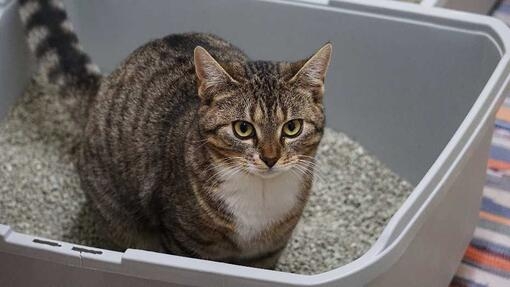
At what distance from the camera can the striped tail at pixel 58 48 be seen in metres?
1.88

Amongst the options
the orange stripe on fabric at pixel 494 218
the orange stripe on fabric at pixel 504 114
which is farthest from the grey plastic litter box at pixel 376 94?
the orange stripe on fabric at pixel 504 114

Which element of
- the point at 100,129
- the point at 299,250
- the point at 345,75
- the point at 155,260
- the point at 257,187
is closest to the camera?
the point at 155,260

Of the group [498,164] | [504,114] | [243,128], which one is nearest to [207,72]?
[243,128]

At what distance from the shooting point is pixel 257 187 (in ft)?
4.72

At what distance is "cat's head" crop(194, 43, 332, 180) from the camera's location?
1.37 metres

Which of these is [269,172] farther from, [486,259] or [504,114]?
[504,114]

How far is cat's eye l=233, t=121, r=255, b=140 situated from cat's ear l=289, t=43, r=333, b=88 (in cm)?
11

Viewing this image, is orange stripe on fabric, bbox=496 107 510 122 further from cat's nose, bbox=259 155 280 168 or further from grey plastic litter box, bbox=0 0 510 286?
Answer: cat's nose, bbox=259 155 280 168

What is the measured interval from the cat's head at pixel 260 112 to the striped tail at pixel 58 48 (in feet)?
1.82

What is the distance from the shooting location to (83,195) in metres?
1.96

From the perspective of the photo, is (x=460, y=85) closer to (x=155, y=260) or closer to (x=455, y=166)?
(x=455, y=166)

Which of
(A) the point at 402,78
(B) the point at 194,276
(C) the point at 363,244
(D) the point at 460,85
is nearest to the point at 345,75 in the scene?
(A) the point at 402,78

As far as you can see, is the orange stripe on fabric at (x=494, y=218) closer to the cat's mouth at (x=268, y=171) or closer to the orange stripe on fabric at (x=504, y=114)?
the orange stripe on fabric at (x=504, y=114)

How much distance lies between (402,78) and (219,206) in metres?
0.70
